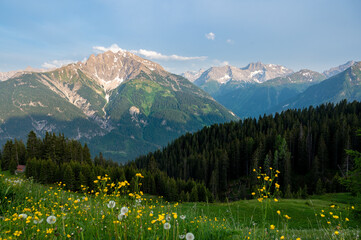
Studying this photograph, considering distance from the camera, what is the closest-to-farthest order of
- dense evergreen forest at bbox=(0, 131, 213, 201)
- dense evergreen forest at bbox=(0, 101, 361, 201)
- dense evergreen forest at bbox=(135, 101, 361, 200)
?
1. dense evergreen forest at bbox=(0, 131, 213, 201)
2. dense evergreen forest at bbox=(0, 101, 361, 201)
3. dense evergreen forest at bbox=(135, 101, 361, 200)

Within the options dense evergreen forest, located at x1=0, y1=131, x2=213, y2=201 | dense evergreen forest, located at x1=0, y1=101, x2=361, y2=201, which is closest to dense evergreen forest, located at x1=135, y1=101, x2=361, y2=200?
dense evergreen forest, located at x1=0, y1=101, x2=361, y2=201

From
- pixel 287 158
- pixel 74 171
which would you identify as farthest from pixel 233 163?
pixel 74 171

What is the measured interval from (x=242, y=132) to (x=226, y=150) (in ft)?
74.4

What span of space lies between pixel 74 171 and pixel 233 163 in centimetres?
7319

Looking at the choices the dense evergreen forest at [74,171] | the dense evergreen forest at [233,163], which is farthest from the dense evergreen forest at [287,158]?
the dense evergreen forest at [74,171]

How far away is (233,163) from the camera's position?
101688mm

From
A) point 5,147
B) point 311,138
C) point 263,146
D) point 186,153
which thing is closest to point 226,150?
point 263,146

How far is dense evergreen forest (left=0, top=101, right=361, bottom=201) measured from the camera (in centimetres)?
6147

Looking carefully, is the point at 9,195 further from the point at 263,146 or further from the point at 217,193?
the point at 263,146

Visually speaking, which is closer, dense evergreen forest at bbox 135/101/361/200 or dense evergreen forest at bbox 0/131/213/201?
dense evergreen forest at bbox 0/131/213/201

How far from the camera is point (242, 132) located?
120 m

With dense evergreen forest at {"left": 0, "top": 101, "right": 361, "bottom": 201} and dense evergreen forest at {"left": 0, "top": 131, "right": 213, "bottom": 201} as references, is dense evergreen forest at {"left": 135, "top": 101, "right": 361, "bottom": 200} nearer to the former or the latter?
dense evergreen forest at {"left": 0, "top": 101, "right": 361, "bottom": 201}

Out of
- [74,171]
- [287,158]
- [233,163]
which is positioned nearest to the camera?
[74,171]

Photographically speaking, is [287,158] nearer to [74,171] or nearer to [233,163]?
[233,163]
